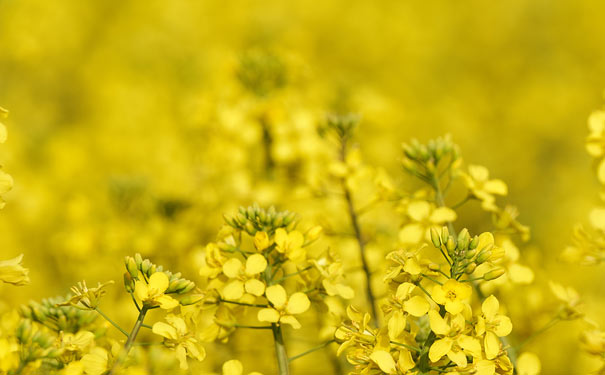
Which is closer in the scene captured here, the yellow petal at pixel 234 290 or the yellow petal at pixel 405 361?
the yellow petal at pixel 405 361

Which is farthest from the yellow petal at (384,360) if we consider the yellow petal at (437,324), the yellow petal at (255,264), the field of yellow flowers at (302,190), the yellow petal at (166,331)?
the yellow petal at (166,331)

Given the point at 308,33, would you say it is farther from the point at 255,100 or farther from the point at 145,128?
the point at 255,100

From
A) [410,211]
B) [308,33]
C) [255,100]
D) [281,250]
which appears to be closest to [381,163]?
[255,100]

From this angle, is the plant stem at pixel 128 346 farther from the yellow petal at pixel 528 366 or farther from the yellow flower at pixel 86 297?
the yellow petal at pixel 528 366

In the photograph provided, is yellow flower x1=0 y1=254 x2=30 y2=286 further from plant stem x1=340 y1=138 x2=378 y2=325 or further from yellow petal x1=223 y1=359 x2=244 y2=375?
plant stem x1=340 y1=138 x2=378 y2=325

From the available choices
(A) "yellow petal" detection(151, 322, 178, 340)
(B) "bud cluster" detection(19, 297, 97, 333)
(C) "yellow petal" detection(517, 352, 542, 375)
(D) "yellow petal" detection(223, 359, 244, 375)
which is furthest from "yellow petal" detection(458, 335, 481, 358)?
(B) "bud cluster" detection(19, 297, 97, 333)

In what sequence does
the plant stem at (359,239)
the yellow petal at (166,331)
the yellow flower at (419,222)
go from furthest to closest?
the plant stem at (359,239) < the yellow flower at (419,222) < the yellow petal at (166,331)

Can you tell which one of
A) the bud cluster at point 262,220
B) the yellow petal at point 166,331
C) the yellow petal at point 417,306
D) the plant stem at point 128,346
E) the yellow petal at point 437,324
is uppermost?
the bud cluster at point 262,220
